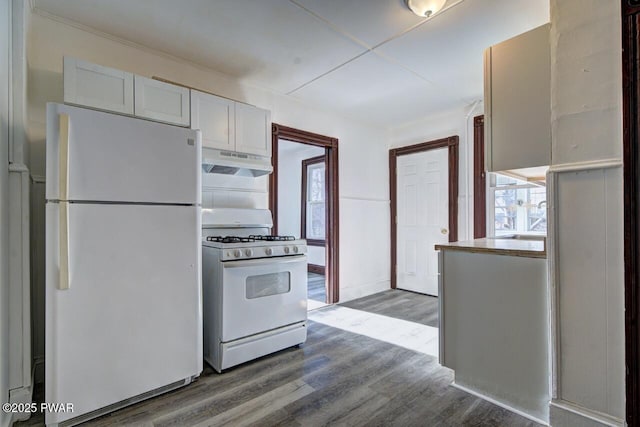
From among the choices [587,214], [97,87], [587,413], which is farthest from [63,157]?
[587,413]

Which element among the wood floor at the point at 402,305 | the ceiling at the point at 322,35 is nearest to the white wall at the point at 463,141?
the ceiling at the point at 322,35

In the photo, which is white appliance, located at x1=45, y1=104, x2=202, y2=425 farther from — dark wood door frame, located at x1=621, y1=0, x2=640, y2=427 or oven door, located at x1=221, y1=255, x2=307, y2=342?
dark wood door frame, located at x1=621, y1=0, x2=640, y2=427

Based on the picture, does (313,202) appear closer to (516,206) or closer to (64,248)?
(516,206)

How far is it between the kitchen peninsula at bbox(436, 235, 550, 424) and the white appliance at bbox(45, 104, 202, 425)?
1692 mm

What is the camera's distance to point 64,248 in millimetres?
1611

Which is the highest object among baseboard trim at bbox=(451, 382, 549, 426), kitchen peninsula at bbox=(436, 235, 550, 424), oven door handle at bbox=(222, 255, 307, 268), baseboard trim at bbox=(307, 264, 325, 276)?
oven door handle at bbox=(222, 255, 307, 268)

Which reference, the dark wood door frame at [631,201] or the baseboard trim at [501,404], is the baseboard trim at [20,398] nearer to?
the baseboard trim at [501,404]

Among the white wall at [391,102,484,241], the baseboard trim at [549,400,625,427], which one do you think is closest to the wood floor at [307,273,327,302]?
the white wall at [391,102,484,241]

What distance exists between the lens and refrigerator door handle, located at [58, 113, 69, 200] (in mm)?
1607

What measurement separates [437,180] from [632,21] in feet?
9.54

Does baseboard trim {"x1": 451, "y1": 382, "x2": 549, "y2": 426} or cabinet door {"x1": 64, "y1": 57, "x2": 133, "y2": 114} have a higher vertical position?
cabinet door {"x1": 64, "y1": 57, "x2": 133, "y2": 114}

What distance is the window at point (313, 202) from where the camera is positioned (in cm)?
613

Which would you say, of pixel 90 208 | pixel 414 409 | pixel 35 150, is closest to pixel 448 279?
pixel 414 409

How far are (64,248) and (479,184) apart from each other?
156 inches
